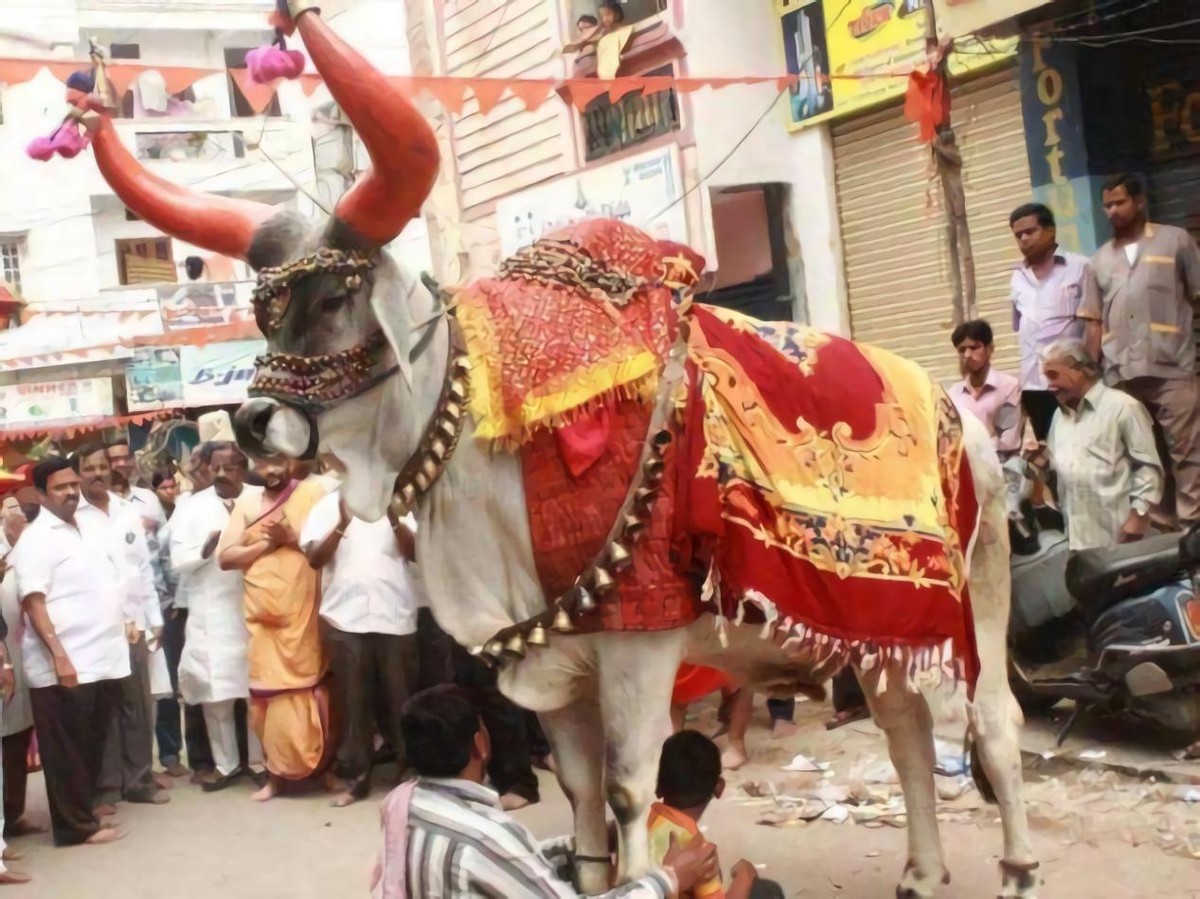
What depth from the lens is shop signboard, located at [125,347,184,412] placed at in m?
14.8

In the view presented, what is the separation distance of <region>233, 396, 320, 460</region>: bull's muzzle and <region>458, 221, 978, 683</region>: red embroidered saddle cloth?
0.39m

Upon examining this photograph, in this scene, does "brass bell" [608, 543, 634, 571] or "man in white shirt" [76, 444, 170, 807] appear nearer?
"brass bell" [608, 543, 634, 571]

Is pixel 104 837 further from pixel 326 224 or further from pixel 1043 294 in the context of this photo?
pixel 1043 294

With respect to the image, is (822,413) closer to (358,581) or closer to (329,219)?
(329,219)

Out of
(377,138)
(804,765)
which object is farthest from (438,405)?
(804,765)

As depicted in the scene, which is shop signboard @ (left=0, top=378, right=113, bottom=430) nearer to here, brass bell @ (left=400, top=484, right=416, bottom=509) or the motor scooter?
the motor scooter

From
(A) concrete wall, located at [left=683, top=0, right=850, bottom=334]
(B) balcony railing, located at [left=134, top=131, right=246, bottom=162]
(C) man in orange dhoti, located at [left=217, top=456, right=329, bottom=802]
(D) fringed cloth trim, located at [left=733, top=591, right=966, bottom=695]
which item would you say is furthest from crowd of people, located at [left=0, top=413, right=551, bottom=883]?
(B) balcony railing, located at [left=134, top=131, right=246, bottom=162]

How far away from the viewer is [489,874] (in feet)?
7.83

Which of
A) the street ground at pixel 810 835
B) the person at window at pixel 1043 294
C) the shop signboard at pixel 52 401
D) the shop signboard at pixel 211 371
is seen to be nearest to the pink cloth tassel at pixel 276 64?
the street ground at pixel 810 835

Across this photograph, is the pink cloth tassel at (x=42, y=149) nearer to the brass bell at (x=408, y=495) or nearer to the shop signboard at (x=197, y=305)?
the brass bell at (x=408, y=495)

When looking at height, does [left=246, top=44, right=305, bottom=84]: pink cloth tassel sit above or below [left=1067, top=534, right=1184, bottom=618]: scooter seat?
above

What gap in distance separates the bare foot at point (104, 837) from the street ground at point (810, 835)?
0.21 feet

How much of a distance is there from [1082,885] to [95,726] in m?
4.34

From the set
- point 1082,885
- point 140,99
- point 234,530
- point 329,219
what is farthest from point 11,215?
point 1082,885
